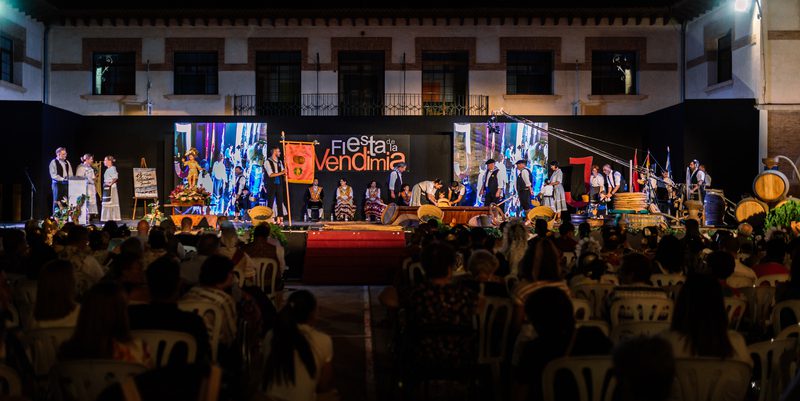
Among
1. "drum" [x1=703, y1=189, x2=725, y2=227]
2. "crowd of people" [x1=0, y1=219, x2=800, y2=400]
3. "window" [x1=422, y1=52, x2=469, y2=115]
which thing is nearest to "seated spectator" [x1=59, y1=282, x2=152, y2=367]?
"crowd of people" [x1=0, y1=219, x2=800, y2=400]

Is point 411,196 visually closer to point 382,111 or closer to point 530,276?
point 382,111

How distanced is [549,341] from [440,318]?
0.94m

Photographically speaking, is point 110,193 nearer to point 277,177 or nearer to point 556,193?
point 277,177

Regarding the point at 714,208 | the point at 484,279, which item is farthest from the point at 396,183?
the point at 484,279

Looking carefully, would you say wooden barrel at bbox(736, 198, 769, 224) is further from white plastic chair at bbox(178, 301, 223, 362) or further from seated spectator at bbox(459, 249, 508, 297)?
white plastic chair at bbox(178, 301, 223, 362)

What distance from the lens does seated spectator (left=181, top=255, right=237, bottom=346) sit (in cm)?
452

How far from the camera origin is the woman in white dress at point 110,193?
2105 cm

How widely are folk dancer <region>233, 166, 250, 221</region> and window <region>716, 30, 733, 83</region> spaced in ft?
46.7

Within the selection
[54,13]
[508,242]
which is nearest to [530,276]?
[508,242]

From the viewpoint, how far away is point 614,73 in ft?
80.2

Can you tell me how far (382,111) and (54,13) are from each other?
10496 millimetres

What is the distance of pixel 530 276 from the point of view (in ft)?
16.1

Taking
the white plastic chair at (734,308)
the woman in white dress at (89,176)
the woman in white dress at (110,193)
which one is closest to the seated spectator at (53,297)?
the white plastic chair at (734,308)

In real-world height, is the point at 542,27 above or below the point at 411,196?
above
